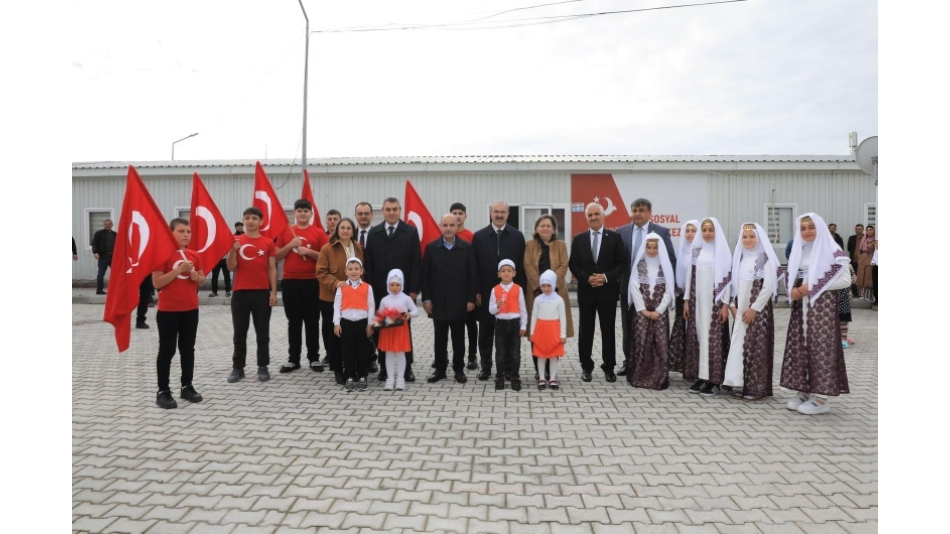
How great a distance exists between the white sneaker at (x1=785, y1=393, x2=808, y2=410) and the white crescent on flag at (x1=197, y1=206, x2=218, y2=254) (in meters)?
5.91

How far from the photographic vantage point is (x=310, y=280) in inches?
271

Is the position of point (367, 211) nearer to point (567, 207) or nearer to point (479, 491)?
point (479, 491)

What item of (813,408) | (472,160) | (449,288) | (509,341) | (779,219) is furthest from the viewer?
(472,160)

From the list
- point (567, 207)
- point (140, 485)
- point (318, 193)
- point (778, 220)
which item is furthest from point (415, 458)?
point (778, 220)

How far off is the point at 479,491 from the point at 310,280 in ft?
13.5

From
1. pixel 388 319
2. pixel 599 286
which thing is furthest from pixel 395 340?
pixel 599 286

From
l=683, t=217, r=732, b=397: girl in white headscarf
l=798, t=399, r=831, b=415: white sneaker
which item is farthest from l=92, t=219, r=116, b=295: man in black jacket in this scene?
l=798, t=399, r=831, b=415: white sneaker

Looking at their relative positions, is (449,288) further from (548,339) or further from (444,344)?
(548,339)

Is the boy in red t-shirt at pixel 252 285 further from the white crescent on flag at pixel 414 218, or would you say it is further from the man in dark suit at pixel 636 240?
the man in dark suit at pixel 636 240

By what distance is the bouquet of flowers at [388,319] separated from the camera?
602cm

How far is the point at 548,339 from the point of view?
6.20 meters

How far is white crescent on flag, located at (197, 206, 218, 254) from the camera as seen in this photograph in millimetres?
6145

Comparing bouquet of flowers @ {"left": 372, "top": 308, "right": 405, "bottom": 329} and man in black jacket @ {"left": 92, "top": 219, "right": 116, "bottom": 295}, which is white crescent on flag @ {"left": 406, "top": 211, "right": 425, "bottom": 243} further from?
man in black jacket @ {"left": 92, "top": 219, "right": 116, "bottom": 295}

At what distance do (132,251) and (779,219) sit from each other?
15557 millimetres
